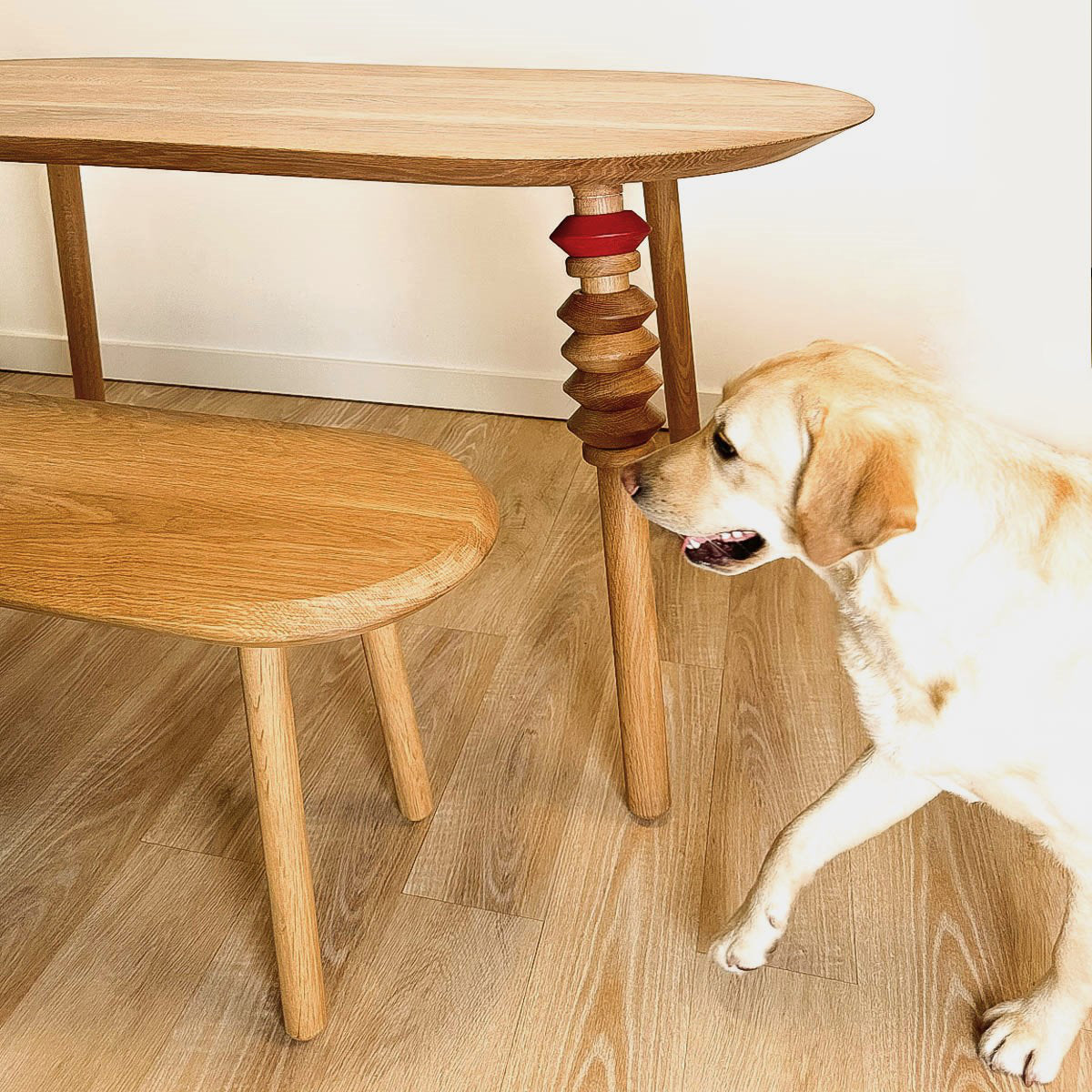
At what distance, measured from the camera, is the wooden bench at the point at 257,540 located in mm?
881

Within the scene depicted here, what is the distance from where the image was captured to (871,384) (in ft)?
3.00

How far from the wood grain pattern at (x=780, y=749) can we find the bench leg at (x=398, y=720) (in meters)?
0.36

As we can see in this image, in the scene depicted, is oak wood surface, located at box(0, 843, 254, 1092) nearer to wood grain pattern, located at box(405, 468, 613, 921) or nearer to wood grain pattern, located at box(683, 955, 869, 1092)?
wood grain pattern, located at box(405, 468, 613, 921)

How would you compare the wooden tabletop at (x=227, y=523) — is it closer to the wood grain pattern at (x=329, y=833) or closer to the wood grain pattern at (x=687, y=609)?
the wood grain pattern at (x=329, y=833)

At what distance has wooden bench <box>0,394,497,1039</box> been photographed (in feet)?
2.89

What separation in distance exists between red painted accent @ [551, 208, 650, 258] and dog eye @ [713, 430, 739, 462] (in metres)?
0.22

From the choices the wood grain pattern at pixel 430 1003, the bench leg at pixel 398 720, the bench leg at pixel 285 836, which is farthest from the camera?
the bench leg at pixel 398 720

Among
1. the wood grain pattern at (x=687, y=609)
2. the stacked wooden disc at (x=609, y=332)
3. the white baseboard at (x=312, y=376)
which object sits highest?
the stacked wooden disc at (x=609, y=332)

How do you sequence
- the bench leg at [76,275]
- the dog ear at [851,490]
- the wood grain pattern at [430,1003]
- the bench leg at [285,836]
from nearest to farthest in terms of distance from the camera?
the dog ear at [851,490] → the bench leg at [285,836] → the wood grain pattern at [430,1003] → the bench leg at [76,275]

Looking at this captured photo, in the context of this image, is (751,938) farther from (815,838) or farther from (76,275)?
(76,275)

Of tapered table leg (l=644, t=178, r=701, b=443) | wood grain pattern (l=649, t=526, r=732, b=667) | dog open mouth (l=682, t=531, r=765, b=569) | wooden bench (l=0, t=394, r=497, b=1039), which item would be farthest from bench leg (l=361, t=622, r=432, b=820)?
tapered table leg (l=644, t=178, r=701, b=443)

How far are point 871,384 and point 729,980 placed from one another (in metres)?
0.65

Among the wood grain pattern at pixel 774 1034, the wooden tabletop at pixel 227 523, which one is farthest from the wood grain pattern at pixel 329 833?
the wooden tabletop at pixel 227 523

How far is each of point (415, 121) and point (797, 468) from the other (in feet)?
1.79
